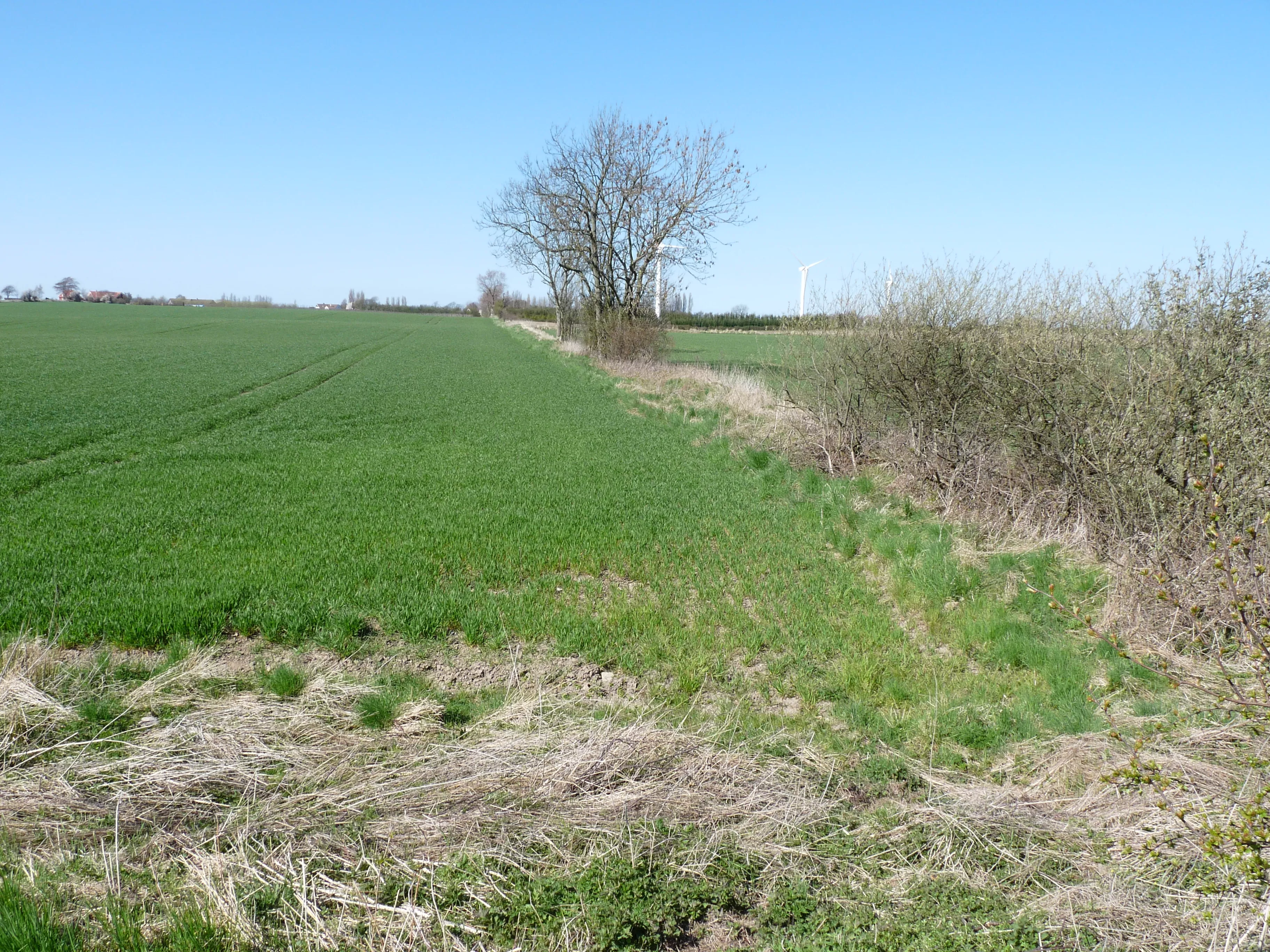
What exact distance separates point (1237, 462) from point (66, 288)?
179 metres

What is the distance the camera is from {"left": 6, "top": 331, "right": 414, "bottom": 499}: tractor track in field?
12266 millimetres

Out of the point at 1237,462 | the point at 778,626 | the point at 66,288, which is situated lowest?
the point at 778,626

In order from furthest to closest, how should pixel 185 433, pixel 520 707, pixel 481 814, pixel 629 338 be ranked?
pixel 629 338, pixel 185 433, pixel 520 707, pixel 481 814

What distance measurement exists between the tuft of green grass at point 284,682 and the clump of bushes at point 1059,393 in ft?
22.7

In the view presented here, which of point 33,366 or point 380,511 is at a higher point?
point 33,366

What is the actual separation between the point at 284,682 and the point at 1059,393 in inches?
326

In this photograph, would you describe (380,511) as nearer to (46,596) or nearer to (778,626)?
(46,596)

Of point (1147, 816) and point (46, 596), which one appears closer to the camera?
point (1147, 816)

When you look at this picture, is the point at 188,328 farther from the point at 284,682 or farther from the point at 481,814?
the point at 481,814

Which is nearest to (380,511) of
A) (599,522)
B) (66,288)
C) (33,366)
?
(599,522)

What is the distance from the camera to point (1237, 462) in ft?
21.6

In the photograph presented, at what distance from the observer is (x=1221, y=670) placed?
3.45 meters

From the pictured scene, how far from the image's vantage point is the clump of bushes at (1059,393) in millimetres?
7062

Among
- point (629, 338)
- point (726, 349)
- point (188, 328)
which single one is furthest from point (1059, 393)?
point (188, 328)
